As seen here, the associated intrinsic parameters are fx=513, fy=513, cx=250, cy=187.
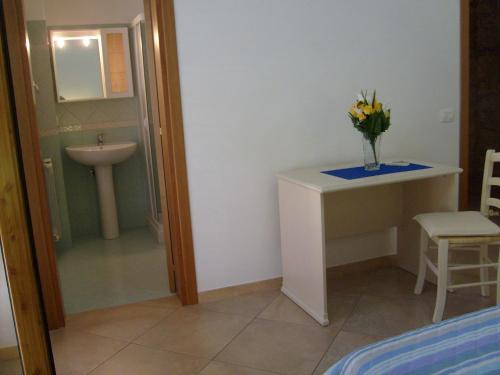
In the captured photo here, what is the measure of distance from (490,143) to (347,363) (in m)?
3.89

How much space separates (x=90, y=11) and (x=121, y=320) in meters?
2.84

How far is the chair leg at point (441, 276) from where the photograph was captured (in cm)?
260

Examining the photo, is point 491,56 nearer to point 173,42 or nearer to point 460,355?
point 173,42

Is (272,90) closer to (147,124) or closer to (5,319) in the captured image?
(147,124)

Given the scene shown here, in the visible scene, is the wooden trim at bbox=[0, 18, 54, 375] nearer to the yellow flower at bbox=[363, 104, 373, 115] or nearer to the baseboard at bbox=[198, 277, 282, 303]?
the baseboard at bbox=[198, 277, 282, 303]

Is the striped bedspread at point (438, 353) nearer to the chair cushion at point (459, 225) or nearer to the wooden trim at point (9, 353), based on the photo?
the wooden trim at point (9, 353)

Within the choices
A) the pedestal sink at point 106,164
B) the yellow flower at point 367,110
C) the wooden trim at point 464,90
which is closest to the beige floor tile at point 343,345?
the yellow flower at point 367,110

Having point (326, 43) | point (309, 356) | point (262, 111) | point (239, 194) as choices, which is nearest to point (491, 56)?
point (326, 43)

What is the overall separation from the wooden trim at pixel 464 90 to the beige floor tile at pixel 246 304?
1602mm

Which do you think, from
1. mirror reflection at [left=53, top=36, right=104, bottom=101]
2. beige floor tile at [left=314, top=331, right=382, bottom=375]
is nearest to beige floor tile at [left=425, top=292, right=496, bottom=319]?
beige floor tile at [left=314, top=331, right=382, bottom=375]

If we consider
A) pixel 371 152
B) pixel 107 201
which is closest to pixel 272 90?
pixel 371 152

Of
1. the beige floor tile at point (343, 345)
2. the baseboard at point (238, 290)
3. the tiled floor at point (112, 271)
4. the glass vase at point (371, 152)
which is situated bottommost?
the beige floor tile at point (343, 345)

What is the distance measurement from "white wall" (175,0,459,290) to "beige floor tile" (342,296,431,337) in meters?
0.65

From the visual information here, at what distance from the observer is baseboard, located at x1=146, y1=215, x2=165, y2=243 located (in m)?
4.42
